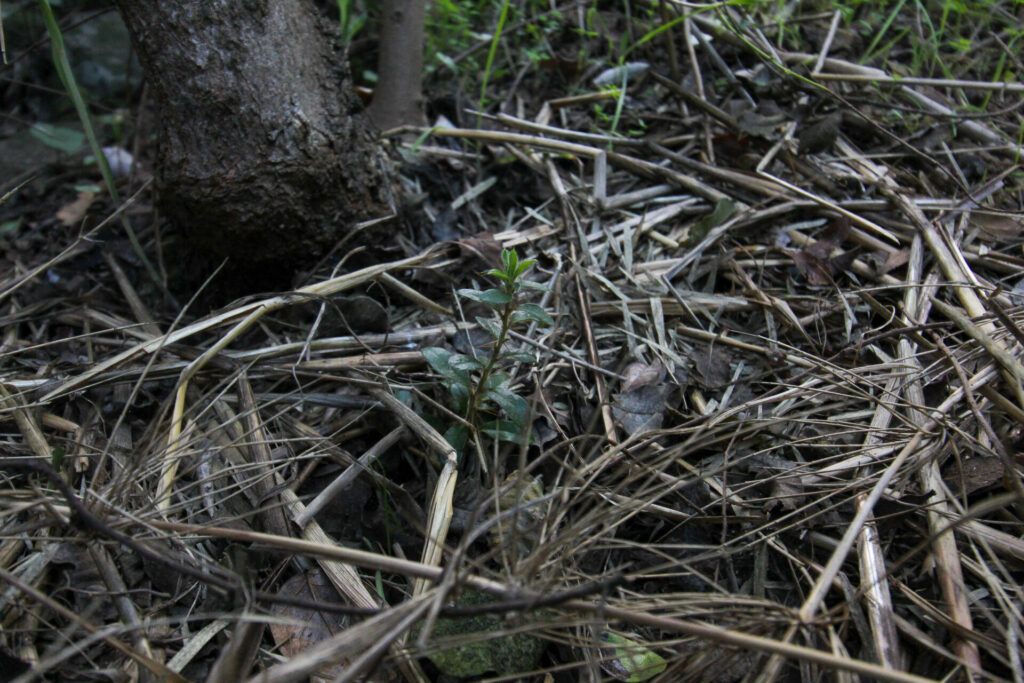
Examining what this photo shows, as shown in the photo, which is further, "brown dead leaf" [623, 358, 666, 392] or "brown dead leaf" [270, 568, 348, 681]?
"brown dead leaf" [623, 358, 666, 392]

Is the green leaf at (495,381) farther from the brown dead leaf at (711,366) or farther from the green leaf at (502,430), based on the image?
the brown dead leaf at (711,366)

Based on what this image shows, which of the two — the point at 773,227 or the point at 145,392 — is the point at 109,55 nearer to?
the point at 145,392

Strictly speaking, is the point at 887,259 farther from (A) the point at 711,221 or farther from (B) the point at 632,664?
(B) the point at 632,664

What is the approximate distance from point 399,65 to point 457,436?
1.38 m

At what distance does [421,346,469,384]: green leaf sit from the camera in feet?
4.76

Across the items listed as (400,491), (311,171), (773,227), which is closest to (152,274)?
(311,171)

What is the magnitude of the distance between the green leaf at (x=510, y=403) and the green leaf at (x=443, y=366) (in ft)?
0.21

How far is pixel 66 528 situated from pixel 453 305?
0.97 metres

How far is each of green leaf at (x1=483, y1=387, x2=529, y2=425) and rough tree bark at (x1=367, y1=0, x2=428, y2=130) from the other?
122 cm

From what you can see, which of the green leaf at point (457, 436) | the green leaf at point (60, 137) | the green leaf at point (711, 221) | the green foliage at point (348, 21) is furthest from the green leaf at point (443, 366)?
the green leaf at point (60, 137)

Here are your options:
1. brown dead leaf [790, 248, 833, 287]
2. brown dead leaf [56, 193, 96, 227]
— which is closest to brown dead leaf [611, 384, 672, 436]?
brown dead leaf [790, 248, 833, 287]

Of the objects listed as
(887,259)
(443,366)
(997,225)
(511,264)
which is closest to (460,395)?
(443,366)

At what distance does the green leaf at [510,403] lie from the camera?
1.42 m

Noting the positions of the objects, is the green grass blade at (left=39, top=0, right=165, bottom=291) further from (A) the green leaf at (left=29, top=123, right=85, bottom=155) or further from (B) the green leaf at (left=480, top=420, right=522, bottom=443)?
(B) the green leaf at (left=480, top=420, right=522, bottom=443)
